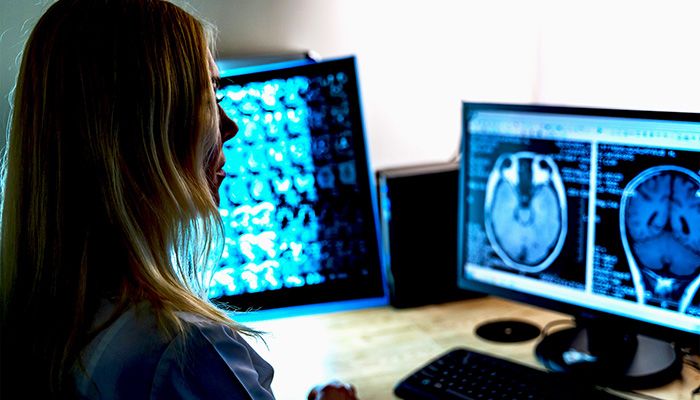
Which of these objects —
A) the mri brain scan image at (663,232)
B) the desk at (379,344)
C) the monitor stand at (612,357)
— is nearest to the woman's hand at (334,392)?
the desk at (379,344)

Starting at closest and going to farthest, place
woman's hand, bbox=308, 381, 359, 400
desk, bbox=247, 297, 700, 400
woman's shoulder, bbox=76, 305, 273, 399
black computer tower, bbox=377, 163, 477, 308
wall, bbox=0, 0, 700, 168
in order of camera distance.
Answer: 1. woman's shoulder, bbox=76, 305, 273, 399
2. woman's hand, bbox=308, 381, 359, 400
3. desk, bbox=247, 297, 700, 400
4. wall, bbox=0, 0, 700, 168
5. black computer tower, bbox=377, 163, 477, 308

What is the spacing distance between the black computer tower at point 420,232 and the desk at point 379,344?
0.04 metres

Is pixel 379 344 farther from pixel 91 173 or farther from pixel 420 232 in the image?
pixel 91 173

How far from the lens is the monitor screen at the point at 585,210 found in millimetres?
1220

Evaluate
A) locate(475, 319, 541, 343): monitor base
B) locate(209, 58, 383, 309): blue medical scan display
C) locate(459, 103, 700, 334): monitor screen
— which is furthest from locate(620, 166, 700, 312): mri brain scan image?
locate(209, 58, 383, 309): blue medical scan display

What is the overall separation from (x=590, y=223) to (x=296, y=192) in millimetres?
508

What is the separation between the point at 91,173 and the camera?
3.00 feet

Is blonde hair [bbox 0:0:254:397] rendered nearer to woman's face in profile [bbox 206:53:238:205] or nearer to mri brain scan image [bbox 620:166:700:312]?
woman's face in profile [bbox 206:53:238:205]

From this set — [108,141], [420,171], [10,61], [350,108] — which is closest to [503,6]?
[420,171]

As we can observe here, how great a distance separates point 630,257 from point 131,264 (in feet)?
2.58

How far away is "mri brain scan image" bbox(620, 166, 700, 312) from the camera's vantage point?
47.6 inches

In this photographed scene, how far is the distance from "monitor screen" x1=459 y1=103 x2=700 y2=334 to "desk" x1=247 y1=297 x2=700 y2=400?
0.11 metres

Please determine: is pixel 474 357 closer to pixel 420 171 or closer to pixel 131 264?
pixel 420 171

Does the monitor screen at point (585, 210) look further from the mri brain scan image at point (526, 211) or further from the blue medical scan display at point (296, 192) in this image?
the blue medical scan display at point (296, 192)
